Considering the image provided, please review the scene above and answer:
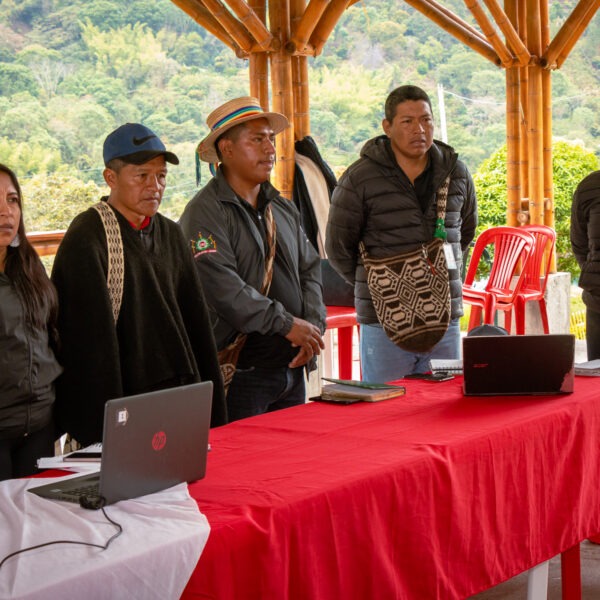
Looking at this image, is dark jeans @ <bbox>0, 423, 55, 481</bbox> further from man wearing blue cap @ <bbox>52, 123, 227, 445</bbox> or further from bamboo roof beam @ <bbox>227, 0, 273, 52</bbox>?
bamboo roof beam @ <bbox>227, 0, 273, 52</bbox>

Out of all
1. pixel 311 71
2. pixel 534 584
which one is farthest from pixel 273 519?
pixel 311 71

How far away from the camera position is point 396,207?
11.4 ft

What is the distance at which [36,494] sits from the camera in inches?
73.4

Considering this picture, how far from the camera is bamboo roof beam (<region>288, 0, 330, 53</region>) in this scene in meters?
5.28

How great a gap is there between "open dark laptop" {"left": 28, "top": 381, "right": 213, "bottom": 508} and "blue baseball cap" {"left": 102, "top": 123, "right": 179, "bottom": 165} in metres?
0.97

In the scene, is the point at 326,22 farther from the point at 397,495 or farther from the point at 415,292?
the point at 397,495

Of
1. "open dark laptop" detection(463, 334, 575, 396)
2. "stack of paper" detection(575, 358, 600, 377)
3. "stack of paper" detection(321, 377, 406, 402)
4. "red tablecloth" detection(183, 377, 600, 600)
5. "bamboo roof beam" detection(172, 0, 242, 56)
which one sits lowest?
"red tablecloth" detection(183, 377, 600, 600)

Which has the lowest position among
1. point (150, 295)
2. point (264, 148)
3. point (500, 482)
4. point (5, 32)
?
point (500, 482)

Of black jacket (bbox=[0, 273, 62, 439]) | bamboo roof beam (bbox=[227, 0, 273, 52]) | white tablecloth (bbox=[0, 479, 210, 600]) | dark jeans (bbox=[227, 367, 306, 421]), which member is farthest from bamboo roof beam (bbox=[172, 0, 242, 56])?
white tablecloth (bbox=[0, 479, 210, 600])

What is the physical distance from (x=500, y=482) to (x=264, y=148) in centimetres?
139

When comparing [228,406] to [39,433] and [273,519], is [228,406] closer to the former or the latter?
[39,433]

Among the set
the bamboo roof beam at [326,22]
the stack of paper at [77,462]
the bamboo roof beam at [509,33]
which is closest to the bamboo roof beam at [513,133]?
the bamboo roof beam at [509,33]

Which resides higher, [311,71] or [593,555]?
[311,71]

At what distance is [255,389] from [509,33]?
4.65 m
